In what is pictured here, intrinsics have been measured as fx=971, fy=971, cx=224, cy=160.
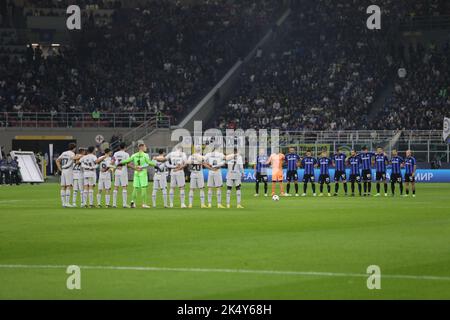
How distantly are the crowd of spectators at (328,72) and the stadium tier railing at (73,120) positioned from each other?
19.8ft

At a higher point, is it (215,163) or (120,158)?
(120,158)

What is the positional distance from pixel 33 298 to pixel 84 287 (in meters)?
1.18

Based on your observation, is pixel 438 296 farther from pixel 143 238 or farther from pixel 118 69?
pixel 118 69

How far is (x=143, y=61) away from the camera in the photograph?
72.2 metres

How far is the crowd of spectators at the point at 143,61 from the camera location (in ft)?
223

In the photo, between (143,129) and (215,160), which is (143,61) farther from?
(215,160)

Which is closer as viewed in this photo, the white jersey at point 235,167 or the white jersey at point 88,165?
the white jersey at point 88,165

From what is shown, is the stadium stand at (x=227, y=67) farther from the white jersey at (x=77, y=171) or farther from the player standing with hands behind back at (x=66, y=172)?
the player standing with hands behind back at (x=66, y=172)

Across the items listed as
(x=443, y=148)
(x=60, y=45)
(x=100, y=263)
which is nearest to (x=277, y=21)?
(x=60, y=45)

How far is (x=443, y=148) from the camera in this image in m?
59.6

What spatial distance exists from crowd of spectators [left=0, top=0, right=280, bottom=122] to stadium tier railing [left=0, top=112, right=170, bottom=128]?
0.58 meters

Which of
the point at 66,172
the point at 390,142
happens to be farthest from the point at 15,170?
the point at 66,172

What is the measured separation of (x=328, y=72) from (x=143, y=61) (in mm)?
13703

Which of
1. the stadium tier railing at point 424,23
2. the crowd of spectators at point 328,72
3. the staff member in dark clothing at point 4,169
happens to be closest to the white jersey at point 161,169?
the staff member in dark clothing at point 4,169
